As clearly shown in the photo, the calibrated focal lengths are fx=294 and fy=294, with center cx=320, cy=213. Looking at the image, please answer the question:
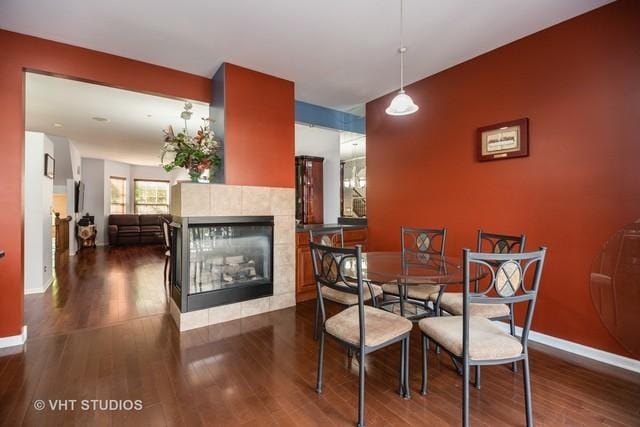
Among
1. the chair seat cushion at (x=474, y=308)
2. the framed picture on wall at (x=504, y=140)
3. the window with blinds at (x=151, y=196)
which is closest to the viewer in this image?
the chair seat cushion at (x=474, y=308)

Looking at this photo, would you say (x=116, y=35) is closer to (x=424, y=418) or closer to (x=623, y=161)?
(x=424, y=418)

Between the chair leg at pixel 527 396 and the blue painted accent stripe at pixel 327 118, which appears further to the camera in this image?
the blue painted accent stripe at pixel 327 118

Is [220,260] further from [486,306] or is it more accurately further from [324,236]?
[486,306]

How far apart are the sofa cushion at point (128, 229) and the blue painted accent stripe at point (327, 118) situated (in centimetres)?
741

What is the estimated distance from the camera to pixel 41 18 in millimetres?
2371

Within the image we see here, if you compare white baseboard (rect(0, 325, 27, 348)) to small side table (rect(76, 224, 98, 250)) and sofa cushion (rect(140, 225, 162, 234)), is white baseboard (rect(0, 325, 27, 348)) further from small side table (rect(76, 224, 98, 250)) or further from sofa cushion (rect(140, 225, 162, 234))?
sofa cushion (rect(140, 225, 162, 234))

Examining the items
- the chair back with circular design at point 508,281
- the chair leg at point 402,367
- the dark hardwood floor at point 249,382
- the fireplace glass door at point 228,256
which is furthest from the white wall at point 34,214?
the chair back with circular design at point 508,281

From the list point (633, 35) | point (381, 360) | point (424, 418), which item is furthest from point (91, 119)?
point (633, 35)

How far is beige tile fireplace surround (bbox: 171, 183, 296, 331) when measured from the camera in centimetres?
287

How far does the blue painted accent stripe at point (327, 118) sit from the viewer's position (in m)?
4.34

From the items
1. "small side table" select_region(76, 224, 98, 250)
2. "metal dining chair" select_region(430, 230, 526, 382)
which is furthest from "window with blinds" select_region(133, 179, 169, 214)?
"metal dining chair" select_region(430, 230, 526, 382)

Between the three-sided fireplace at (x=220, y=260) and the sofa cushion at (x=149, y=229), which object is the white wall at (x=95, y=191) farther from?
the three-sided fireplace at (x=220, y=260)

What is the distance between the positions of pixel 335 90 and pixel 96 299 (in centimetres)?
403

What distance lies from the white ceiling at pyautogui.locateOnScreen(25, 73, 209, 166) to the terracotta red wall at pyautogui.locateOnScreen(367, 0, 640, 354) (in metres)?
3.10
